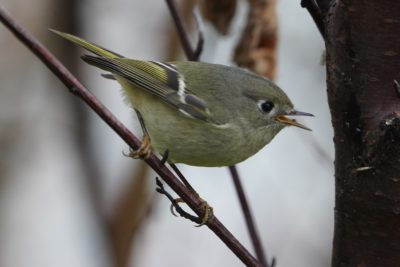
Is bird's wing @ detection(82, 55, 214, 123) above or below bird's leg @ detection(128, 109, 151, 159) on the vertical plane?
above

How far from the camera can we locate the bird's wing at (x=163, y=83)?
2.33 meters

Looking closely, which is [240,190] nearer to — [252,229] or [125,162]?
[252,229]

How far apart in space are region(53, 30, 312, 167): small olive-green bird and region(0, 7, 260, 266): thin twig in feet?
1.53

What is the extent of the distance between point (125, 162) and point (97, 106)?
9.68 feet

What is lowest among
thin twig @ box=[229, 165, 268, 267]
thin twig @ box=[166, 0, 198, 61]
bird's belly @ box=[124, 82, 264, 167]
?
thin twig @ box=[229, 165, 268, 267]

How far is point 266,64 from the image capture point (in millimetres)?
2688

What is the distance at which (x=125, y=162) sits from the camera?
4.52 meters

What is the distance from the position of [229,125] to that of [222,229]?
29.5 inches

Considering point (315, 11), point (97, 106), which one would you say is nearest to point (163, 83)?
point (97, 106)

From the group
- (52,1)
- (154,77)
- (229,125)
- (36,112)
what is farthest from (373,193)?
(36,112)

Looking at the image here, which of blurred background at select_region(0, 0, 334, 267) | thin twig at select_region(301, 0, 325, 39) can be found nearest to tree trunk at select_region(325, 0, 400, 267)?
thin twig at select_region(301, 0, 325, 39)

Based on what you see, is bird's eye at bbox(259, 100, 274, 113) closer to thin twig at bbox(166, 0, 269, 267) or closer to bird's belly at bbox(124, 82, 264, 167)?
bird's belly at bbox(124, 82, 264, 167)

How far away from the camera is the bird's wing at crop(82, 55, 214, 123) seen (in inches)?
91.8

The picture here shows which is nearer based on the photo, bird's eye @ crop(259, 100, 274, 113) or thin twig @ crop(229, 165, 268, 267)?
thin twig @ crop(229, 165, 268, 267)
